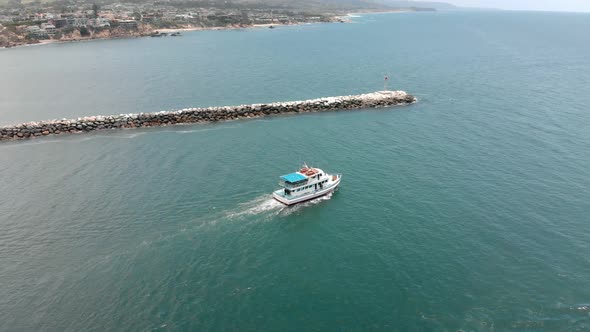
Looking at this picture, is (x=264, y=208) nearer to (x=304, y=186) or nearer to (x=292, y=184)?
(x=292, y=184)

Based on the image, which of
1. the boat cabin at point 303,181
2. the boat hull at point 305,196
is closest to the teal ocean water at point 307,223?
the boat hull at point 305,196

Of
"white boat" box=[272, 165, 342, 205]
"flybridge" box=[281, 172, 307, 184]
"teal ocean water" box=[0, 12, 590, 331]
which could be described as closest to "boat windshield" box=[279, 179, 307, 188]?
"white boat" box=[272, 165, 342, 205]

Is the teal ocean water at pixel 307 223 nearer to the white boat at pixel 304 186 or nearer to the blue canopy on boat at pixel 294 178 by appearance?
the white boat at pixel 304 186

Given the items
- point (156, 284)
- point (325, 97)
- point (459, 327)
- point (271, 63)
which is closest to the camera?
point (459, 327)

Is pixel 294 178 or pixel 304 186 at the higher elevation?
pixel 294 178

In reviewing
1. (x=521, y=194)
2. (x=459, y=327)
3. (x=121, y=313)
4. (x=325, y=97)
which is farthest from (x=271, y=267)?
(x=325, y=97)

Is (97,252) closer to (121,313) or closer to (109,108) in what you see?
(121,313)

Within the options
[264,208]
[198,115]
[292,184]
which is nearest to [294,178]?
[292,184]
